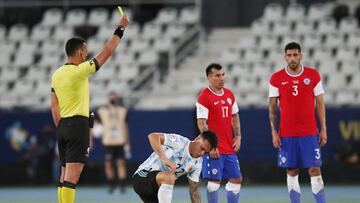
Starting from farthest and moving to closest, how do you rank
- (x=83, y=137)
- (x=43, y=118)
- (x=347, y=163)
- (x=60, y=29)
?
A: (x=60, y=29), (x=43, y=118), (x=347, y=163), (x=83, y=137)

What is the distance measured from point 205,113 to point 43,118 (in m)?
10.9

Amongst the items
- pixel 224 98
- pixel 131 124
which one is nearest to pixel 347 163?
pixel 131 124

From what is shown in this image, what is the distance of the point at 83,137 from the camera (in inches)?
486

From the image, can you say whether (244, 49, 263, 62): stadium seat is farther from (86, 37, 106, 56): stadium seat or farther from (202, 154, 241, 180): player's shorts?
(202, 154, 241, 180): player's shorts

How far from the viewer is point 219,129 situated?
14.0 meters

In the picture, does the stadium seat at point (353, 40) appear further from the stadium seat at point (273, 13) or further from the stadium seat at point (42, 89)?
the stadium seat at point (42, 89)

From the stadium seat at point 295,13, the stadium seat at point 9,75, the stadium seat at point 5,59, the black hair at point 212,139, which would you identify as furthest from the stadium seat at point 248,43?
the black hair at point 212,139

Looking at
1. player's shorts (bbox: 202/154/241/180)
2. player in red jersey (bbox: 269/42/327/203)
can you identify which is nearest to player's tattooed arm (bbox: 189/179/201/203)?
player's shorts (bbox: 202/154/241/180)

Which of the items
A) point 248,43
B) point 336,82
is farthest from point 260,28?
point 336,82

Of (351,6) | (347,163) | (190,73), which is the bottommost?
(347,163)

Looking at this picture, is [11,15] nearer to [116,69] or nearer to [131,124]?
[116,69]

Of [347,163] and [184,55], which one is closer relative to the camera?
[347,163]

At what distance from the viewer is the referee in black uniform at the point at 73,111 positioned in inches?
480

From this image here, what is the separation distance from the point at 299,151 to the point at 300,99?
2.44 ft
